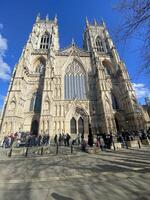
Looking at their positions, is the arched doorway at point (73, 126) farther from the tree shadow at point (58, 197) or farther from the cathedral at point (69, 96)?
the tree shadow at point (58, 197)

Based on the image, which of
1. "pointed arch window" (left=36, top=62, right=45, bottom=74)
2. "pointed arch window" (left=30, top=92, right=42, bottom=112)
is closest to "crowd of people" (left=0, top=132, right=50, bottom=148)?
"pointed arch window" (left=30, top=92, right=42, bottom=112)

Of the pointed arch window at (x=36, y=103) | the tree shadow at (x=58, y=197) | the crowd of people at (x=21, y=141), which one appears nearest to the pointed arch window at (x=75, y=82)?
the pointed arch window at (x=36, y=103)

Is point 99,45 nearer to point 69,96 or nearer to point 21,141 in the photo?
point 69,96

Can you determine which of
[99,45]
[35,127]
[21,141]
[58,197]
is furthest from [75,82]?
[58,197]

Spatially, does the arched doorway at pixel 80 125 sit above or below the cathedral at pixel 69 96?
below

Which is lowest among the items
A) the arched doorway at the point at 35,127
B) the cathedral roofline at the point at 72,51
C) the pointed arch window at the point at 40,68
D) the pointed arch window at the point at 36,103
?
the arched doorway at the point at 35,127

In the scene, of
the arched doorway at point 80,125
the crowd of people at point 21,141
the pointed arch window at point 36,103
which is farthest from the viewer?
the arched doorway at point 80,125

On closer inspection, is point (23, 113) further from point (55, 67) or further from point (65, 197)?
point (65, 197)

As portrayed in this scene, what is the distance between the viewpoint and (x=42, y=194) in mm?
3291

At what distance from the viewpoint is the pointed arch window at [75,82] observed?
27.3 metres

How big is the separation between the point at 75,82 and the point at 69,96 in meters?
3.94

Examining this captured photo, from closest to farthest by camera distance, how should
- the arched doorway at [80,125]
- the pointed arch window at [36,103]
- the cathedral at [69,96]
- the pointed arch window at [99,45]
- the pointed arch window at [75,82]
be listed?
the cathedral at [69,96] < the pointed arch window at [36,103] < the arched doorway at [80,125] < the pointed arch window at [75,82] < the pointed arch window at [99,45]

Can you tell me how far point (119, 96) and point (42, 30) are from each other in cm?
3110

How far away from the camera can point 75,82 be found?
94.1 ft
